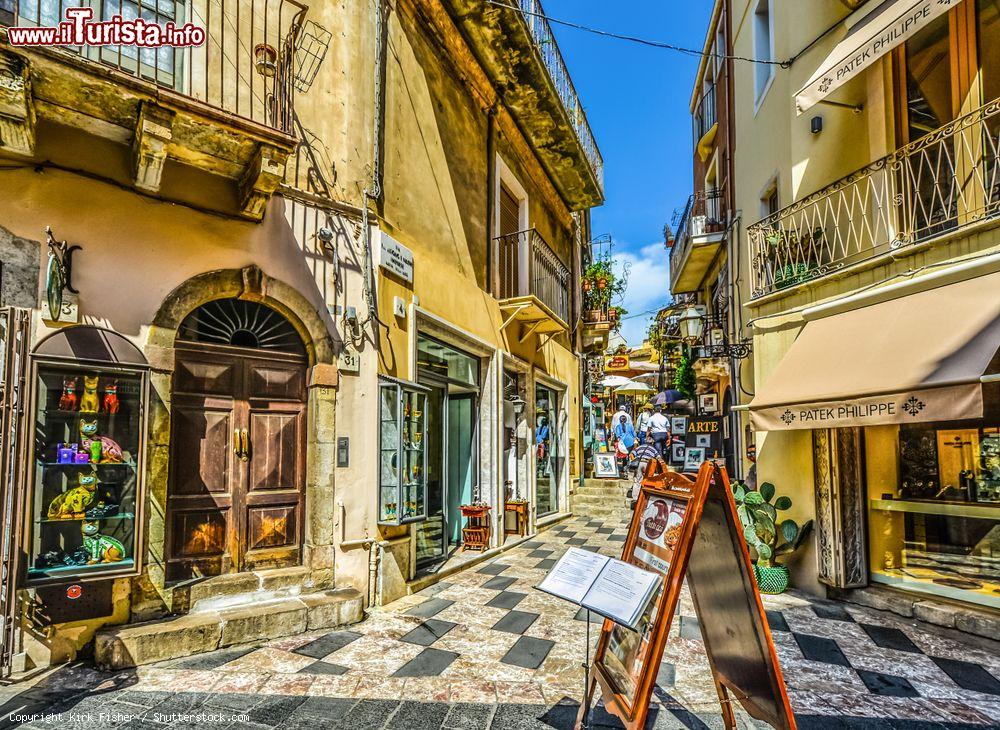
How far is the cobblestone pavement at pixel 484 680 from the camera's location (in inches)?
133

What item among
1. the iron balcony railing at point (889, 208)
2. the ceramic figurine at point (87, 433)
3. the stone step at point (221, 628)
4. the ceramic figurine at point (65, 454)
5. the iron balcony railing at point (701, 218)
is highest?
the iron balcony railing at point (701, 218)

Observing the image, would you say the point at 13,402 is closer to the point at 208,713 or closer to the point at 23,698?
the point at 23,698

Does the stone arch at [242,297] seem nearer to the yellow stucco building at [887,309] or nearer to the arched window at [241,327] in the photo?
the arched window at [241,327]

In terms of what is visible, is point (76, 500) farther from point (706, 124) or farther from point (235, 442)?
point (706, 124)

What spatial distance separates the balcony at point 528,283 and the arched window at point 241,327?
13.9 ft

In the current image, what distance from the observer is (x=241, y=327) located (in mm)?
5297

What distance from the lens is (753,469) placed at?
8.11 metres

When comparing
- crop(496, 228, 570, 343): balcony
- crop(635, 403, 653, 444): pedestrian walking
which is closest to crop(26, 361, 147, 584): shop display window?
crop(496, 228, 570, 343): balcony

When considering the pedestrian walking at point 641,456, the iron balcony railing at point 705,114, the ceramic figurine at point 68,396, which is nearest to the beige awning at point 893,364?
the pedestrian walking at point 641,456

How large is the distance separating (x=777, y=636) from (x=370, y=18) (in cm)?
751

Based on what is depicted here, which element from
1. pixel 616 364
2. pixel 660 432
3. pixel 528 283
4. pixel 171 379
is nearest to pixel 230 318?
pixel 171 379

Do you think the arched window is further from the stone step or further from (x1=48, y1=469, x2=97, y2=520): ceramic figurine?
the stone step

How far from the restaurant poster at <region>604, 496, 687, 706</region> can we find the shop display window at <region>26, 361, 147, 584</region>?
3621mm

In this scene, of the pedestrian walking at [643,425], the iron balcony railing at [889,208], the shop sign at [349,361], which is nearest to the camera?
the iron balcony railing at [889,208]
